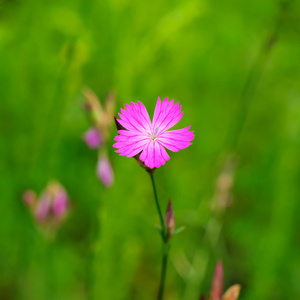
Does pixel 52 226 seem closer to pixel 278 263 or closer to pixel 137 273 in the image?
pixel 137 273

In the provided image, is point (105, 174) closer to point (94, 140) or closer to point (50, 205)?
point (94, 140)

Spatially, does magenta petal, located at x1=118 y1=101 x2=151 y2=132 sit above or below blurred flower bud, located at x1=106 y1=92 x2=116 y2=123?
below

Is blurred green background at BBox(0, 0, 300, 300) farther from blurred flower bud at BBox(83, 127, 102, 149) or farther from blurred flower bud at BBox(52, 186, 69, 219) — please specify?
blurred flower bud at BBox(83, 127, 102, 149)

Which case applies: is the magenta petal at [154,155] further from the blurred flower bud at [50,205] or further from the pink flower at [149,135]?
the blurred flower bud at [50,205]

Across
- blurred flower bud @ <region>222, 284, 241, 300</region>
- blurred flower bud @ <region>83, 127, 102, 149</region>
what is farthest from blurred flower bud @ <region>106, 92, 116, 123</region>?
blurred flower bud @ <region>222, 284, 241, 300</region>

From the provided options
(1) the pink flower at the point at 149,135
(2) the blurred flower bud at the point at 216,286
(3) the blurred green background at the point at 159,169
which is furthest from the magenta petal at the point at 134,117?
(3) the blurred green background at the point at 159,169

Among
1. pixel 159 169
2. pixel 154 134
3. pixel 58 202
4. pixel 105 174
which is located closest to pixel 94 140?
pixel 105 174
